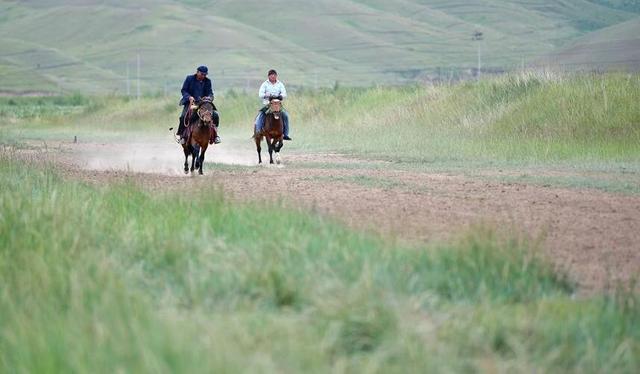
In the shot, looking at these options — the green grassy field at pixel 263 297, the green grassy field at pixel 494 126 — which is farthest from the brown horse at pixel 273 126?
the green grassy field at pixel 263 297

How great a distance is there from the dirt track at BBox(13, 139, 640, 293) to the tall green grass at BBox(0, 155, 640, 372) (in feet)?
3.20

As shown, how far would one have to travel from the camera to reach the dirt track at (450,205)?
11.4m

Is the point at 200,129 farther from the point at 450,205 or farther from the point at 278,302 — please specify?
the point at 278,302

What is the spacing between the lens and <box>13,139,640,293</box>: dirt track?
1139 centimetres

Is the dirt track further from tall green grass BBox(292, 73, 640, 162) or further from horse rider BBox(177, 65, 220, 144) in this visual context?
tall green grass BBox(292, 73, 640, 162)

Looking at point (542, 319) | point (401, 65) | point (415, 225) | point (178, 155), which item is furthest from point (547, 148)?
point (401, 65)

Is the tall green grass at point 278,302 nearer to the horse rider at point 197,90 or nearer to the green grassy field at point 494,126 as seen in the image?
the green grassy field at point 494,126

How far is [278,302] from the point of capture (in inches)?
340

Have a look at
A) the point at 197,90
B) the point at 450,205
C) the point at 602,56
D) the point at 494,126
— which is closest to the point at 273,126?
the point at 197,90

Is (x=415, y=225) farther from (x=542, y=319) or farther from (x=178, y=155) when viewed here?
(x=178, y=155)

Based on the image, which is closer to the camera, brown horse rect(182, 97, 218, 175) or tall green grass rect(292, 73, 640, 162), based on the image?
brown horse rect(182, 97, 218, 175)

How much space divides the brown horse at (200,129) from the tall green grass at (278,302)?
12.0 m

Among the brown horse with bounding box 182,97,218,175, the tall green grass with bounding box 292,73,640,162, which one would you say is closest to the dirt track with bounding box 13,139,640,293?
the brown horse with bounding box 182,97,218,175

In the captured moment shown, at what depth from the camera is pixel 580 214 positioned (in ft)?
47.4
